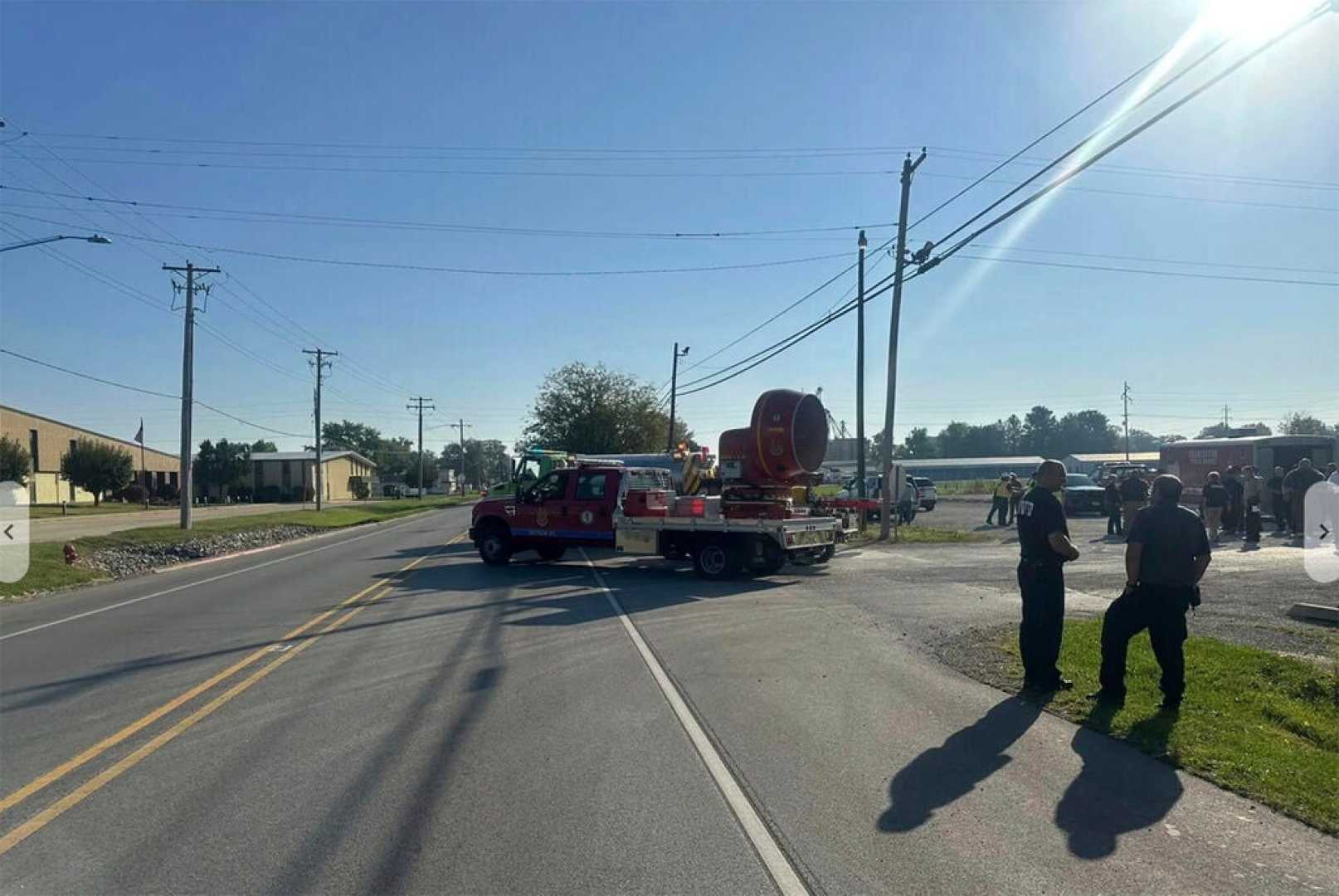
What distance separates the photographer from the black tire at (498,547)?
21719 millimetres

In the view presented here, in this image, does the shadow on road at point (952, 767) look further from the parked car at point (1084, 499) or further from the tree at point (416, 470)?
the tree at point (416, 470)

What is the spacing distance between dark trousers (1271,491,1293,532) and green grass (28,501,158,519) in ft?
176

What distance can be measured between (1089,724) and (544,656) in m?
5.32

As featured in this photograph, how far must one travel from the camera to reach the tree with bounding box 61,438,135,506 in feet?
231

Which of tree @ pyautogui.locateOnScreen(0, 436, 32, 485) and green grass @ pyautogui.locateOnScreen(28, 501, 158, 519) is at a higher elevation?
tree @ pyautogui.locateOnScreen(0, 436, 32, 485)

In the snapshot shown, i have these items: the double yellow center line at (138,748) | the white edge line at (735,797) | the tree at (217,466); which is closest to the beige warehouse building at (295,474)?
the tree at (217,466)

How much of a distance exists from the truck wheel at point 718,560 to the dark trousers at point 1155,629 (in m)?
10.6

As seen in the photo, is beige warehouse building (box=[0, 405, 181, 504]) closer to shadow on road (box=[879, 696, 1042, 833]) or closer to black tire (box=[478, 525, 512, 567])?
black tire (box=[478, 525, 512, 567])

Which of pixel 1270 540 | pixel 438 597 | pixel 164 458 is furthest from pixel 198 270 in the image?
pixel 164 458

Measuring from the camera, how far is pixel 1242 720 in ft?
23.8

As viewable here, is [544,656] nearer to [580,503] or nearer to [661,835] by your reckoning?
[661,835]

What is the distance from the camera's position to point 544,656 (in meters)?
10.4

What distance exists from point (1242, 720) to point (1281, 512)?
2061cm

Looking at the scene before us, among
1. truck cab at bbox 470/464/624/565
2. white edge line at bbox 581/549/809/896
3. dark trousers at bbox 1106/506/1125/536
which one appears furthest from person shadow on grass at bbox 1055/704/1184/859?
dark trousers at bbox 1106/506/1125/536
